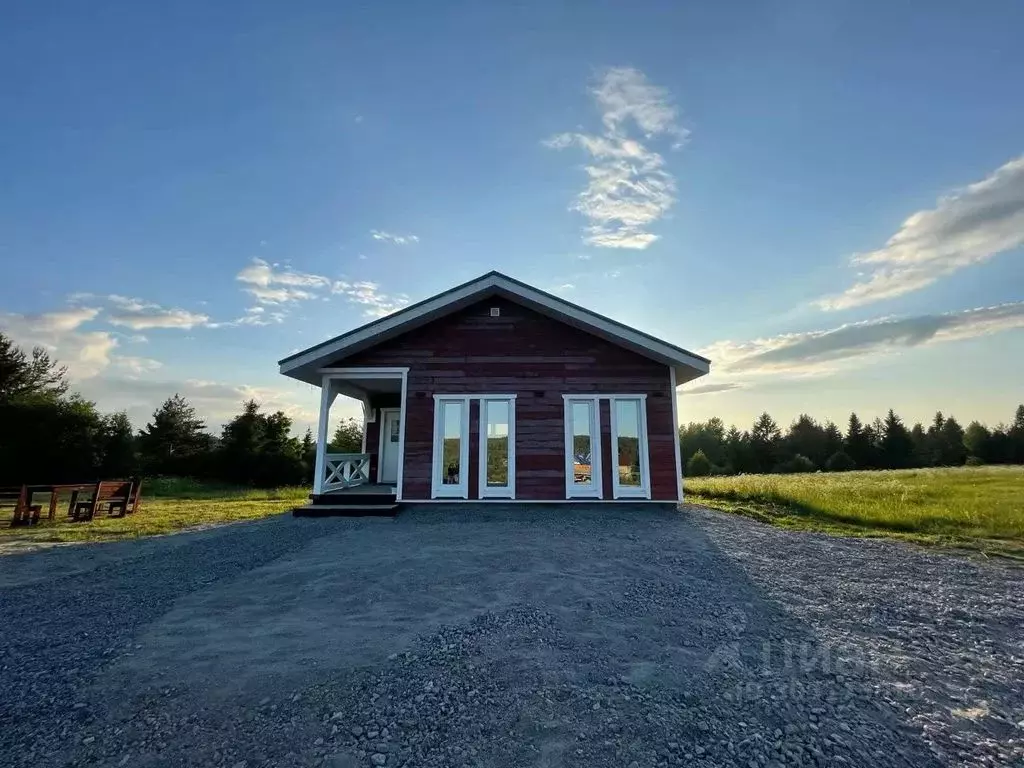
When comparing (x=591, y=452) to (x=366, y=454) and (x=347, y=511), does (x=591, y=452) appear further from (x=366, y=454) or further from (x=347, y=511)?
(x=366, y=454)

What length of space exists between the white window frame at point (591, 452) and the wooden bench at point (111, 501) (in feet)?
38.7

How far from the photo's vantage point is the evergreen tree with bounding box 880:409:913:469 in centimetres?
4728

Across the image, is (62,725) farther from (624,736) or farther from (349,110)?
(349,110)

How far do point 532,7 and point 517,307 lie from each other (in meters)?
6.24

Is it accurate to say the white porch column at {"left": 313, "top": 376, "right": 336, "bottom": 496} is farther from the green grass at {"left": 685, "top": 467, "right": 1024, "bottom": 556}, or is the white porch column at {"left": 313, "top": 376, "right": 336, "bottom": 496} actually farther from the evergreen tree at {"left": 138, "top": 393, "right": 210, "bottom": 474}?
the evergreen tree at {"left": 138, "top": 393, "right": 210, "bottom": 474}

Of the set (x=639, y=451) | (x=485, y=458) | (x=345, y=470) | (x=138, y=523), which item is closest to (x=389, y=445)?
(x=345, y=470)

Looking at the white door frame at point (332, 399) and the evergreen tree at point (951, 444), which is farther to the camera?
the evergreen tree at point (951, 444)

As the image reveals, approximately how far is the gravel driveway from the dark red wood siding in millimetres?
4393

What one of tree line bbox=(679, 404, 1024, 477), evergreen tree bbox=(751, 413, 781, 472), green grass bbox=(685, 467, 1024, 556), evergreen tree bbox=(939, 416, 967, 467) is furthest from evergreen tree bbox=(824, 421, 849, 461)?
green grass bbox=(685, 467, 1024, 556)

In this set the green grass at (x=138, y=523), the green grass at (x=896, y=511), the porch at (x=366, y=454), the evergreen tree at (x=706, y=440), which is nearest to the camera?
the green grass at (x=896, y=511)

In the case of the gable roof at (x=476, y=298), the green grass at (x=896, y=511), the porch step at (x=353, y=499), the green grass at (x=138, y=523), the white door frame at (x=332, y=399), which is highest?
the gable roof at (x=476, y=298)

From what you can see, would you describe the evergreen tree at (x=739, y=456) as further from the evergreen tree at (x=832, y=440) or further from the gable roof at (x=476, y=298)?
the gable roof at (x=476, y=298)

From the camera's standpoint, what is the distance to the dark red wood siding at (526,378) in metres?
11.0

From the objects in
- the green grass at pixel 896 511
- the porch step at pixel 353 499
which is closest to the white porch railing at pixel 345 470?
the porch step at pixel 353 499
